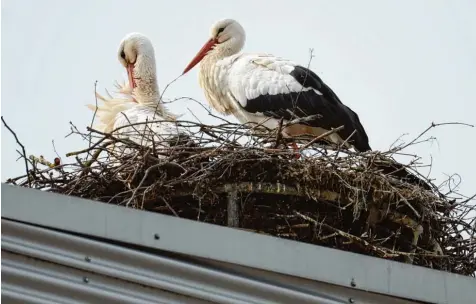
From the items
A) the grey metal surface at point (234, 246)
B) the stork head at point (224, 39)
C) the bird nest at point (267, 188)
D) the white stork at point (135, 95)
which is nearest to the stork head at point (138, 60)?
the white stork at point (135, 95)

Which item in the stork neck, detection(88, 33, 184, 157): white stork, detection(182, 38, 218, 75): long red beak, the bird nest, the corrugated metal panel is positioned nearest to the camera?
the corrugated metal panel

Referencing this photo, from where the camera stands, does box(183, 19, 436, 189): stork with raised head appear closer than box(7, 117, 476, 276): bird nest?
No

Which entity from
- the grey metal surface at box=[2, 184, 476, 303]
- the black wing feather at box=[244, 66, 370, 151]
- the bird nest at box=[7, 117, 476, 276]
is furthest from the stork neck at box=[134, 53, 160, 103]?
the grey metal surface at box=[2, 184, 476, 303]

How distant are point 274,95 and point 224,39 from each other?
0.92m

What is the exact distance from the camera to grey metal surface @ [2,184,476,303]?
2.80 metres

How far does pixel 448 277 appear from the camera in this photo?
10.5ft

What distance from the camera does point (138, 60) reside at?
698cm

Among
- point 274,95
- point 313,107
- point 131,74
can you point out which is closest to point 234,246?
point 313,107

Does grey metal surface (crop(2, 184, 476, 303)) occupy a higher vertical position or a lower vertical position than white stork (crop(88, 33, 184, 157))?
lower

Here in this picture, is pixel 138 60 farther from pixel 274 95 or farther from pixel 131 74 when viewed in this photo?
pixel 274 95

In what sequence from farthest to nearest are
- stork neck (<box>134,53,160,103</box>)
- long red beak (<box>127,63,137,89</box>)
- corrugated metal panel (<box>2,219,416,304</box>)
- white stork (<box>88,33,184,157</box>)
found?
long red beak (<box>127,63,137,89</box>), stork neck (<box>134,53,160,103</box>), white stork (<box>88,33,184,157</box>), corrugated metal panel (<box>2,219,416,304</box>)

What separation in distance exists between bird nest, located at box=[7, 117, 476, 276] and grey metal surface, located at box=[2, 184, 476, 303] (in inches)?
53.2

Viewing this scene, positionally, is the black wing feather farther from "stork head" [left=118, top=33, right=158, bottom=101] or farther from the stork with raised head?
"stork head" [left=118, top=33, right=158, bottom=101]

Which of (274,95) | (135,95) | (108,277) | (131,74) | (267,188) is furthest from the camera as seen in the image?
(131,74)
